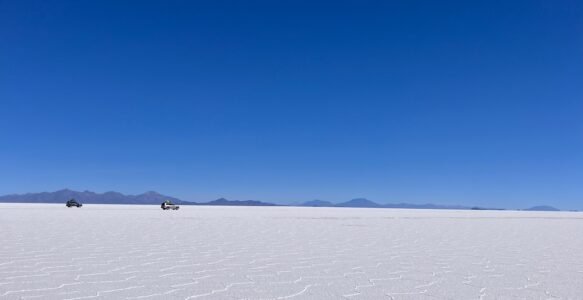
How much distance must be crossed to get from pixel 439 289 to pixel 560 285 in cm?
154

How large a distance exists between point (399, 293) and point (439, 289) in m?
0.53

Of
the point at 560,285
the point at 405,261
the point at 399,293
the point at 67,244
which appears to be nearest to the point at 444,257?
the point at 405,261

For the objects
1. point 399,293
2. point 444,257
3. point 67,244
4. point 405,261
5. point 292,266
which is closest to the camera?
point 399,293

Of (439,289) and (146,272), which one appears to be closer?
(439,289)

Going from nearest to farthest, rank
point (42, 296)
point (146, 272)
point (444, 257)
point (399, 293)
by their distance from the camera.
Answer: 1. point (42, 296)
2. point (399, 293)
3. point (146, 272)
4. point (444, 257)

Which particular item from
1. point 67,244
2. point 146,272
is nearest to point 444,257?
point 146,272

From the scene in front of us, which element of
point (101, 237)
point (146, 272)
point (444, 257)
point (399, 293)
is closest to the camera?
point (399, 293)

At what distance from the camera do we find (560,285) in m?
5.20

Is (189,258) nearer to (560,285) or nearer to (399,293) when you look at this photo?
(399,293)

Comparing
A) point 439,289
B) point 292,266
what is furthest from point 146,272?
point 439,289

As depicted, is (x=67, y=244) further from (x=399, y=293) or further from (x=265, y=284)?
(x=399, y=293)

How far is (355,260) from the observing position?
23.4 feet

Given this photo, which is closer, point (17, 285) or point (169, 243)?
point (17, 285)

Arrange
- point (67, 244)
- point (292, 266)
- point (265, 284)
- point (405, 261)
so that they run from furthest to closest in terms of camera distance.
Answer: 1. point (67, 244)
2. point (405, 261)
3. point (292, 266)
4. point (265, 284)
